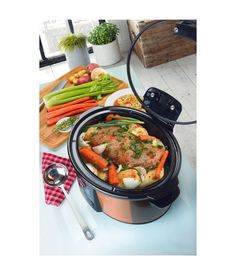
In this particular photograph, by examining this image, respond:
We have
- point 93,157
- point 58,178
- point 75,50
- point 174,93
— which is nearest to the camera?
point 93,157

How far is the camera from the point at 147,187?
84 centimetres

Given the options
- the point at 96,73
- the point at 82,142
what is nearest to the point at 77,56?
the point at 96,73

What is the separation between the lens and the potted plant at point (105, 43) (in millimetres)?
2514

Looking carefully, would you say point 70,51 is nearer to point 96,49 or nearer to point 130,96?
point 96,49

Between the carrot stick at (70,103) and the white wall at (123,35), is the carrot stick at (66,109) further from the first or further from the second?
the white wall at (123,35)

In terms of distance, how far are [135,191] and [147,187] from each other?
36mm

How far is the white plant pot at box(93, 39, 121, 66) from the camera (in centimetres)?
258

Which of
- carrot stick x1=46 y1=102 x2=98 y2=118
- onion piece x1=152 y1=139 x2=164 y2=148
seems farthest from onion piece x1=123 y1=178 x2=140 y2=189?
carrot stick x1=46 y1=102 x2=98 y2=118

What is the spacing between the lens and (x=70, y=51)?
6.61 ft

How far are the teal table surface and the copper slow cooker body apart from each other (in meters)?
0.03

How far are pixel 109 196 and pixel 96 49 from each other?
6.41 ft

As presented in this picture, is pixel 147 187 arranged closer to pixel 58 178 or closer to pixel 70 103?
pixel 58 178

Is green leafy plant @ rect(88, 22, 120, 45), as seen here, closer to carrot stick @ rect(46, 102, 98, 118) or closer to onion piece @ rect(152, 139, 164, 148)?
carrot stick @ rect(46, 102, 98, 118)
